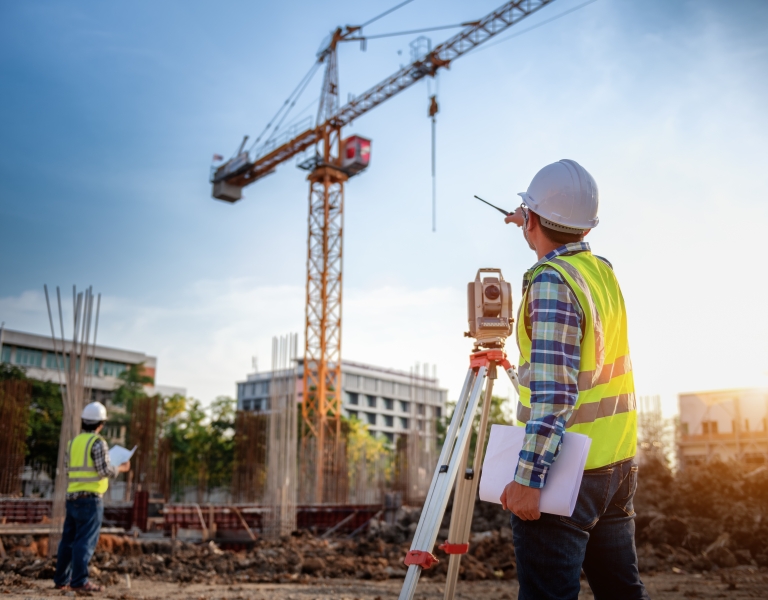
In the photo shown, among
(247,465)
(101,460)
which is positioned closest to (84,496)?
(101,460)

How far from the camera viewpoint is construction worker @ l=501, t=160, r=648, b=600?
171cm

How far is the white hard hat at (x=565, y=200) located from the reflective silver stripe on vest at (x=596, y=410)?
0.49m

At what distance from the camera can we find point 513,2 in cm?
2570


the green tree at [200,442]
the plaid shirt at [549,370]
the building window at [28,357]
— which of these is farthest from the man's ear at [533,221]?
the building window at [28,357]

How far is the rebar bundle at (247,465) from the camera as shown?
16656mm

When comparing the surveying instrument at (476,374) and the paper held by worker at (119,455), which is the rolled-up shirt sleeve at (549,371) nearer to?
the surveying instrument at (476,374)

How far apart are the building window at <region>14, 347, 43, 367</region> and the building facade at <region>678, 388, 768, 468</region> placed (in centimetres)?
4203

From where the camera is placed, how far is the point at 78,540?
5199 millimetres

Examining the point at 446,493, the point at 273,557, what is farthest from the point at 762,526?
the point at 446,493

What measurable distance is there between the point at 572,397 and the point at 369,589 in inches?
200

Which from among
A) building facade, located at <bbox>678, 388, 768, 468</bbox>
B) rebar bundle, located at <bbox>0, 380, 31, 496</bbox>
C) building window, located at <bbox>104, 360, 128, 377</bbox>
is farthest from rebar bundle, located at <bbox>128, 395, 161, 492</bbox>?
building window, located at <bbox>104, 360, 128, 377</bbox>

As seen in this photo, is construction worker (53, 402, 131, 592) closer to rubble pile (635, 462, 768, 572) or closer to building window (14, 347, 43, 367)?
rubble pile (635, 462, 768, 572)

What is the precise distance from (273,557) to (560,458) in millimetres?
7269

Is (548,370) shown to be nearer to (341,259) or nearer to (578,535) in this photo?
(578,535)
